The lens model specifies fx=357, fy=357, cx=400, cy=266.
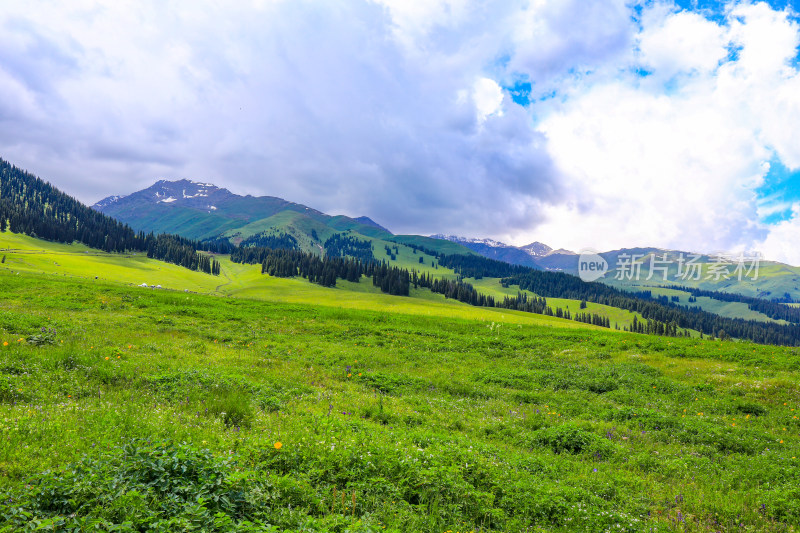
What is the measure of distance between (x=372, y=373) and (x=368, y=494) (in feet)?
34.0

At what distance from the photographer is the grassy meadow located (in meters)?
5.39

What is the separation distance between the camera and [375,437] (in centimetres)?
863

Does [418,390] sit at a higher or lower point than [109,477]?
lower

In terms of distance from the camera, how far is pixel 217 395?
1078cm

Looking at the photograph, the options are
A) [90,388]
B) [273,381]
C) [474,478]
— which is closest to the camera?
[474,478]

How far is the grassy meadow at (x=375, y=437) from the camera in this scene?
212 inches

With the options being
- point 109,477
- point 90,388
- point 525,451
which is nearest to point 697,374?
point 525,451

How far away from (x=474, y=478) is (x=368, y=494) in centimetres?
252

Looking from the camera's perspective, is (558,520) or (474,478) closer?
(558,520)

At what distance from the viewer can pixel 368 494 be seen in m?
6.63

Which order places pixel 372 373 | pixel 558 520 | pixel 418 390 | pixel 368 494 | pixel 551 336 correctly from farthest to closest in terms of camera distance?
1. pixel 551 336
2. pixel 372 373
3. pixel 418 390
4. pixel 558 520
5. pixel 368 494

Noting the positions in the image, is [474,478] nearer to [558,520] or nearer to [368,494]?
[558,520]

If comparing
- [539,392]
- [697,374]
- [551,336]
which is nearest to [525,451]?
[539,392]

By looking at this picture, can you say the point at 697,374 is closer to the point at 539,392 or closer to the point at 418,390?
the point at 539,392
